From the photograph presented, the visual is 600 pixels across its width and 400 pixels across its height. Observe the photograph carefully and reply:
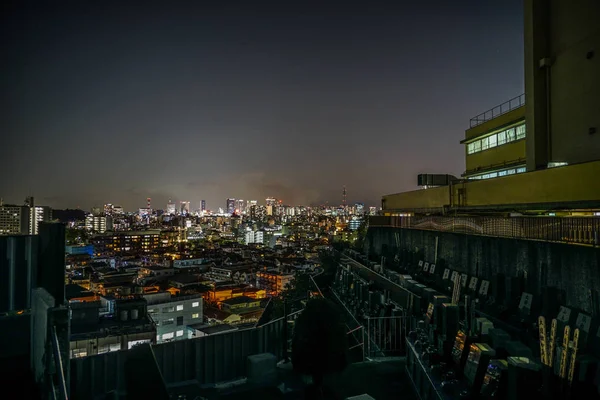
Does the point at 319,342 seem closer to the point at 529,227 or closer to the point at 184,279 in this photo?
the point at 529,227

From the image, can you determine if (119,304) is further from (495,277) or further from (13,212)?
(13,212)

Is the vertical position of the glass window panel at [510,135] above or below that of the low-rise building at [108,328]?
above

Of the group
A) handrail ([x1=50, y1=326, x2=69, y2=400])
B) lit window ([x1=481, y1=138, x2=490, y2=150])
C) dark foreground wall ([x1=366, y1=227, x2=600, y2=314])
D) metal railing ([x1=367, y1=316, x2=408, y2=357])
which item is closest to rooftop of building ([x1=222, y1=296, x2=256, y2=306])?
lit window ([x1=481, y1=138, x2=490, y2=150])

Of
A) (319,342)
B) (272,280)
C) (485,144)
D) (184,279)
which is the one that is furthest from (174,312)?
(319,342)

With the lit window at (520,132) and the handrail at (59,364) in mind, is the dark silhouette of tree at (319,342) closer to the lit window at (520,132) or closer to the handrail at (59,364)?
the handrail at (59,364)

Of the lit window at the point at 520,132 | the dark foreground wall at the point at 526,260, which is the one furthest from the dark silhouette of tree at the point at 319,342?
the lit window at the point at 520,132

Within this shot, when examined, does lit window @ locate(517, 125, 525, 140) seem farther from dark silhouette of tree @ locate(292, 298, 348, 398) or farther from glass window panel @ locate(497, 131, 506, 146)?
dark silhouette of tree @ locate(292, 298, 348, 398)

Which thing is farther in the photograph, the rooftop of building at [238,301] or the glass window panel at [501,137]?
the rooftop of building at [238,301]
